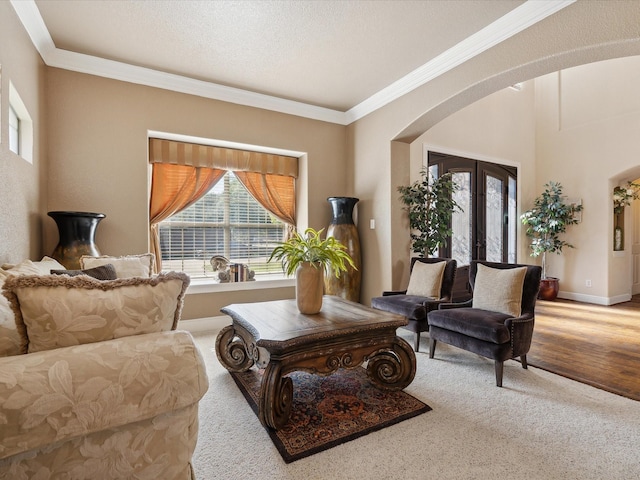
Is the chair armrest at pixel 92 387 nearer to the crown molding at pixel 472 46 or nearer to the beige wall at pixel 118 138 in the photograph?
the beige wall at pixel 118 138

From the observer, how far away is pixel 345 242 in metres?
4.29

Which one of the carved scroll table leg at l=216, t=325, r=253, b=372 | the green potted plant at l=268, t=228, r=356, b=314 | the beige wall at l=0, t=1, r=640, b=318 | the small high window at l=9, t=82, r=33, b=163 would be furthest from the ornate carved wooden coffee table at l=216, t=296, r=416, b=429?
the small high window at l=9, t=82, r=33, b=163

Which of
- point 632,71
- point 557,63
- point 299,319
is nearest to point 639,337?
point 557,63

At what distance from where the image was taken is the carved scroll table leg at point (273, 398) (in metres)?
1.80

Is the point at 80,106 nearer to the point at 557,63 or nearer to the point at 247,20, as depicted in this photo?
the point at 247,20

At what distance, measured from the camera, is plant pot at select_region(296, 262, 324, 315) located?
236cm

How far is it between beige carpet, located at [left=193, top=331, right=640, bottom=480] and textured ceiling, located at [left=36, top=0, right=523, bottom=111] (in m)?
2.97

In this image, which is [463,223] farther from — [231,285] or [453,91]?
[231,285]

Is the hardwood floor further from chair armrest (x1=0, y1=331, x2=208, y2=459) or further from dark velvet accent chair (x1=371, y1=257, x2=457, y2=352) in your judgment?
chair armrest (x1=0, y1=331, x2=208, y2=459)

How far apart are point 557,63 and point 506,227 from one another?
A: 4.05 m

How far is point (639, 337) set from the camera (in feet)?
11.8

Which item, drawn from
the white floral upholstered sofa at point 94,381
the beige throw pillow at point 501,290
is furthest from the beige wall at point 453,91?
the white floral upholstered sofa at point 94,381

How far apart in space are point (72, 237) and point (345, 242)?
9.62 feet

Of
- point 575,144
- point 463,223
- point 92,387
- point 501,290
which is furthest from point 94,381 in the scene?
point 575,144
